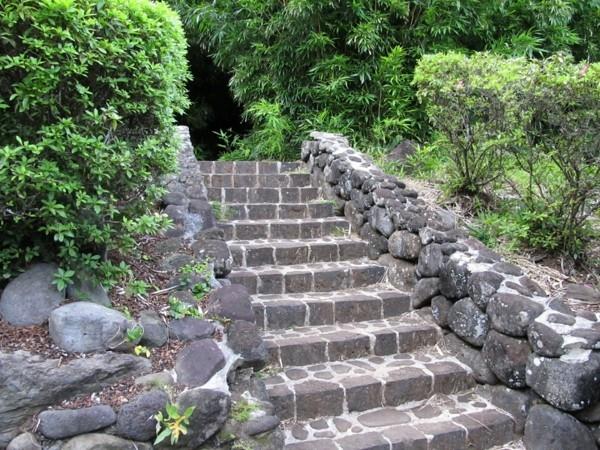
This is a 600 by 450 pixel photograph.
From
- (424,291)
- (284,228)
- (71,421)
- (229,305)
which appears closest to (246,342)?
(229,305)

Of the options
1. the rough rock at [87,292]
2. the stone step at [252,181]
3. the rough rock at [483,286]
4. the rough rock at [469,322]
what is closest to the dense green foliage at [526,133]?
the rough rock at [483,286]

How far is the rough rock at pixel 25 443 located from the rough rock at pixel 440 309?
2681mm

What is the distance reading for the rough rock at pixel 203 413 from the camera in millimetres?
2186

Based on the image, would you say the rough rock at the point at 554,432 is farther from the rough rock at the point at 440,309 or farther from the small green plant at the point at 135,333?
the small green plant at the point at 135,333

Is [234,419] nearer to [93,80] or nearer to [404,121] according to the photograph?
[93,80]

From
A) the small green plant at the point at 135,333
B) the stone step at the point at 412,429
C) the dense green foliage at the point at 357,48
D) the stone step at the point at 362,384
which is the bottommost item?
the stone step at the point at 412,429

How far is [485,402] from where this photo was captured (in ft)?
10.8

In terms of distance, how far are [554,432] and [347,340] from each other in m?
1.31

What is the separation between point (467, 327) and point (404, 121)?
11.3 ft

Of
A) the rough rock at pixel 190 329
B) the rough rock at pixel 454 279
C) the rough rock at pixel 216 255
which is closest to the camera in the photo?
the rough rock at pixel 190 329

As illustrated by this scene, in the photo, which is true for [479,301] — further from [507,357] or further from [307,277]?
[307,277]

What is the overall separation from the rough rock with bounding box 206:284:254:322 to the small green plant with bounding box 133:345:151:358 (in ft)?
1.39

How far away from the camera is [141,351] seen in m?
2.38

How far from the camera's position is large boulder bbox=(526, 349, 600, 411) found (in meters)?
2.74
